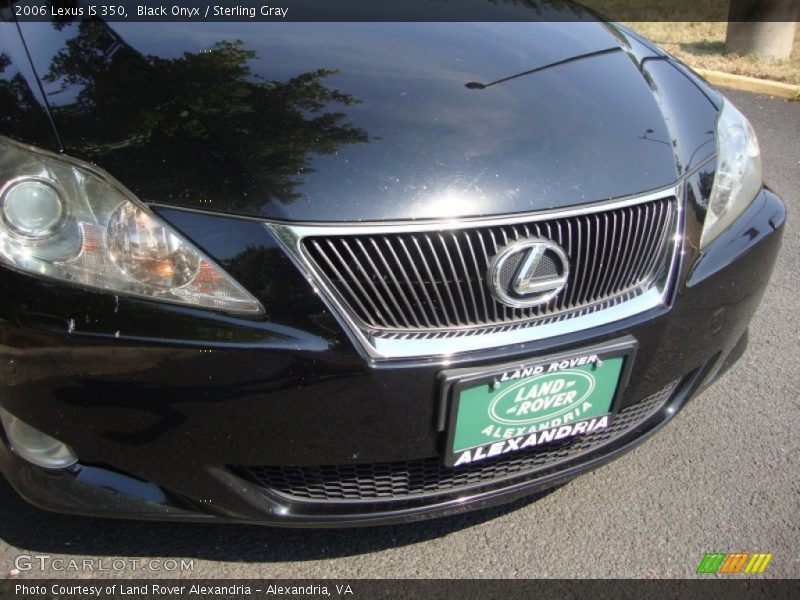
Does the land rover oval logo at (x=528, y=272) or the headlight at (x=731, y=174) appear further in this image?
the headlight at (x=731, y=174)

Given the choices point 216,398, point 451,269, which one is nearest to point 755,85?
point 451,269

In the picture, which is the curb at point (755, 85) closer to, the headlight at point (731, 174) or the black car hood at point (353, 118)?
the headlight at point (731, 174)

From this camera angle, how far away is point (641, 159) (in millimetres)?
1715

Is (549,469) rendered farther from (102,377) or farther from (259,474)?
(102,377)

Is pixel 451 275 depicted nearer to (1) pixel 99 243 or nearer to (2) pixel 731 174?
(1) pixel 99 243

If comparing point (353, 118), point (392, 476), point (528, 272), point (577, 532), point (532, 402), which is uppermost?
point (353, 118)

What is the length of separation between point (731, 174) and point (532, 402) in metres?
0.85

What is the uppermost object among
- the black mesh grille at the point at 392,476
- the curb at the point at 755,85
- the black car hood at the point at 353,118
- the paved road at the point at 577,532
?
the black car hood at the point at 353,118

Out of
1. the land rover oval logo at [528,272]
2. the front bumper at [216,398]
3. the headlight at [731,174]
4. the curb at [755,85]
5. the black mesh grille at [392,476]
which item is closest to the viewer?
the front bumper at [216,398]

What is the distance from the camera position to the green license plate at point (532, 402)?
5.03ft

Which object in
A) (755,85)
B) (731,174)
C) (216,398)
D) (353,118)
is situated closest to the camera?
(216,398)

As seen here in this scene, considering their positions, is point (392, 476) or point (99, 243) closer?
point (99, 243)

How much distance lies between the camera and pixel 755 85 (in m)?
6.09

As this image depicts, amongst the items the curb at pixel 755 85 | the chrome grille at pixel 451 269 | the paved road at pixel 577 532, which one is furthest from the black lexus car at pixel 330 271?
the curb at pixel 755 85
